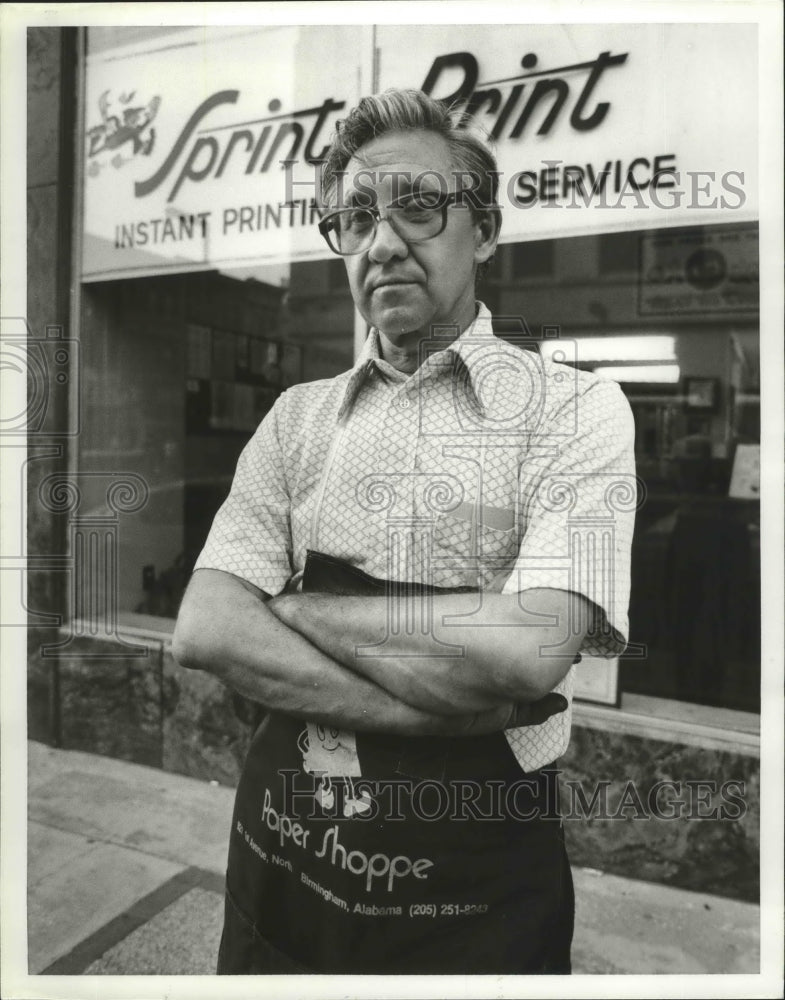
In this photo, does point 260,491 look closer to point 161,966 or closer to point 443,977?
point 443,977

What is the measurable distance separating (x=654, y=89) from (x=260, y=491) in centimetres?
188

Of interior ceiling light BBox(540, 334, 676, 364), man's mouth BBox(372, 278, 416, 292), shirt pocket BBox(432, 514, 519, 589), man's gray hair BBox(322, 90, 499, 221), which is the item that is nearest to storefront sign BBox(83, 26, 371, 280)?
man's gray hair BBox(322, 90, 499, 221)

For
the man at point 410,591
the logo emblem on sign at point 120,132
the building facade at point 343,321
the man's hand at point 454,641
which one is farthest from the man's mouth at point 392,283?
the logo emblem on sign at point 120,132

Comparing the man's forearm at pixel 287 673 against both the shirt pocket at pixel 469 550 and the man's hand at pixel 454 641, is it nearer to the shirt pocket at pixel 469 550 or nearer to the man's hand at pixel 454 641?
the man's hand at pixel 454 641

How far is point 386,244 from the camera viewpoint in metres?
2.00

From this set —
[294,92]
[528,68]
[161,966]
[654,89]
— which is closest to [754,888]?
[161,966]

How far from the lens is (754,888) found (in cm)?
285

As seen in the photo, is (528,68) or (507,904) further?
(528,68)

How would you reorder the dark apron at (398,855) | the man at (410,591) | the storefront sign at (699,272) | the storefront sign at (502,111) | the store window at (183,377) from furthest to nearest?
the store window at (183,377)
the storefront sign at (699,272)
the storefront sign at (502,111)
the dark apron at (398,855)
the man at (410,591)

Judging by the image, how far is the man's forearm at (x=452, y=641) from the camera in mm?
1703

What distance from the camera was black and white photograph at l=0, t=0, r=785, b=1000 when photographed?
6.29 feet

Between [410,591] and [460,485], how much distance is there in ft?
1.00

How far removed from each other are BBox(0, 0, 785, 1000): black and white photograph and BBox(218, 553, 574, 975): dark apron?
11 millimetres

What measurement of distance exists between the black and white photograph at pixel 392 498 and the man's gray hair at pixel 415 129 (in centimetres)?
1
